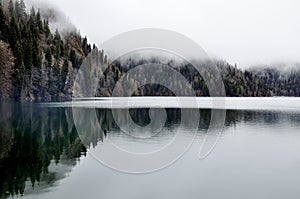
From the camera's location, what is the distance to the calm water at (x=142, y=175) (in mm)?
21156

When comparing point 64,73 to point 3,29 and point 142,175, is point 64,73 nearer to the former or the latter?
point 3,29

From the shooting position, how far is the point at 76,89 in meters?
157

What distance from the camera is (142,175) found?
85.8 ft

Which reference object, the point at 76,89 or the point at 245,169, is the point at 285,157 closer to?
the point at 245,169

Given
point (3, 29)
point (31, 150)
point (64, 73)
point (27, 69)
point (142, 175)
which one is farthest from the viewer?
point (64, 73)

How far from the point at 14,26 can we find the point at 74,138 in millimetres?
93884

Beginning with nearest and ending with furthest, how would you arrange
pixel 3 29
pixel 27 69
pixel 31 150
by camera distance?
pixel 31 150 → pixel 3 29 → pixel 27 69

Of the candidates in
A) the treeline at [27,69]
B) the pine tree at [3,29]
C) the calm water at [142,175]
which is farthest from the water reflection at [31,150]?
the pine tree at [3,29]

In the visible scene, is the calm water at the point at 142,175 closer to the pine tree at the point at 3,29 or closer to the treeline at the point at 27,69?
the treeline at the point at 27,69

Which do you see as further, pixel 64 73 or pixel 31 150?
pixel 64 73

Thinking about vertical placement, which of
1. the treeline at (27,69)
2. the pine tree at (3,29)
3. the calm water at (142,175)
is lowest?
the calm water at (142,175)

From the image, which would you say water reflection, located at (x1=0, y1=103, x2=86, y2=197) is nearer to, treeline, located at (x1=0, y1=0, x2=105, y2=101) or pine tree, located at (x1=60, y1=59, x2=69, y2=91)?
treeline, located at (x1=0, y1=0, x2=105, y2=101)

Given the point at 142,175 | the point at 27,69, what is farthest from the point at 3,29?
the point at 142,175

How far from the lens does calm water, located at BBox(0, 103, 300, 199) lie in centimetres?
2116
